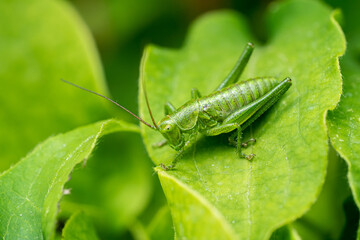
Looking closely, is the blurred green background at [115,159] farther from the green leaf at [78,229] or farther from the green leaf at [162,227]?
the green leaf at [78,229]

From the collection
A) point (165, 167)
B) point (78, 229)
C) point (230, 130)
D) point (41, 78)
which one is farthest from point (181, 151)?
point (41, 78)

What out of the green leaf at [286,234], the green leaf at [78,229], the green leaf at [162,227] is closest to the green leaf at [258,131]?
the green leaf at [286,234]

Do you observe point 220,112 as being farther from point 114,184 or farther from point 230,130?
point 114,184

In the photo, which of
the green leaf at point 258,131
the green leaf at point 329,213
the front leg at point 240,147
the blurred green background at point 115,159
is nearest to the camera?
the green leaf at point 258,131

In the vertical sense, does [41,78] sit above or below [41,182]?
above

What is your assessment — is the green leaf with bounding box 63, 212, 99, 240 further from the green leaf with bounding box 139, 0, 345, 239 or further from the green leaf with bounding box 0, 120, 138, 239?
the green leaf with bounding box 139, 0, 345, 239

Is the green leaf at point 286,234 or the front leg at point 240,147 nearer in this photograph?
the green leaf at point 286,234

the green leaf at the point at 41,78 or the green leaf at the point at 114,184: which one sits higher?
the green leaf at the point at 41,78
